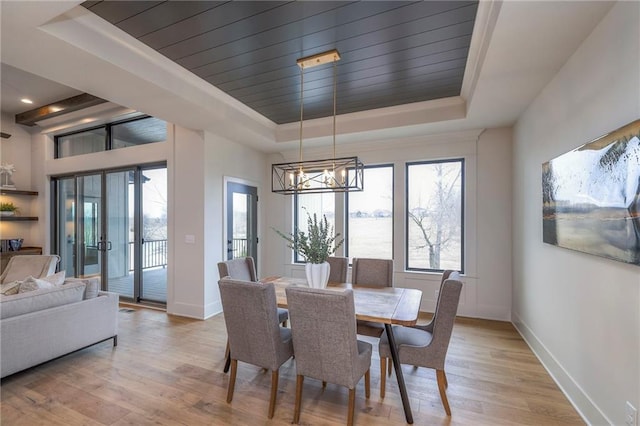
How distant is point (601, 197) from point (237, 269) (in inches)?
121

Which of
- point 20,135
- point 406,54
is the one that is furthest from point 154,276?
point 406,54

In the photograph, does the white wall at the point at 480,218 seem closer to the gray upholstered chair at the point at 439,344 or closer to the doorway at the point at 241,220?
the gray upholstered chair at the point at 439,344

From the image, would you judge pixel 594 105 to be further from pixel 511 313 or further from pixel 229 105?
pixel 229 105

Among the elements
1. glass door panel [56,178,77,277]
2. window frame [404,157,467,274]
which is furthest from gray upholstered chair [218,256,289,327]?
glass door panel [56,178,77,277]

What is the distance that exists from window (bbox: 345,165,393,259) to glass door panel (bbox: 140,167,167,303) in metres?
3.11

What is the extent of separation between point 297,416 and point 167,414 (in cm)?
97

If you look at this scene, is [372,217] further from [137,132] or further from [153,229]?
[137,132]

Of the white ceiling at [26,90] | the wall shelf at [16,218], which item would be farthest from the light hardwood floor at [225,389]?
the wall shelf at [16,218]

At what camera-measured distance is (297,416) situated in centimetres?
201

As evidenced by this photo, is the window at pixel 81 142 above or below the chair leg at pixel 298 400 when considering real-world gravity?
above

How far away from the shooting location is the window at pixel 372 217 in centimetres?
473

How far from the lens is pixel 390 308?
228 centimetres

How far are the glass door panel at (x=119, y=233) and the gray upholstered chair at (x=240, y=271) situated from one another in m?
2.83

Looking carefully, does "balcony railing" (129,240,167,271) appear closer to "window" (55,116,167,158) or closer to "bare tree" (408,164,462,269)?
"window" (55,116,167,158)
